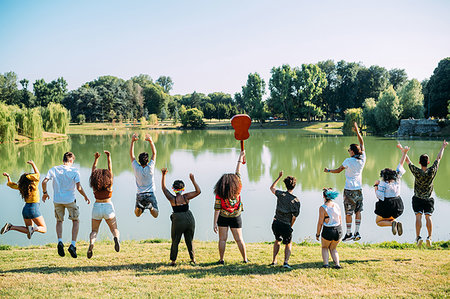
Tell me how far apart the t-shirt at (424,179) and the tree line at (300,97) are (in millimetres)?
44532

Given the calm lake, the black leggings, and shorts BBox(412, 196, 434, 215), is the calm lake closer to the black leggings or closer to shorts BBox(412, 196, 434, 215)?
shorts BBox(412, 196, 434, 215)

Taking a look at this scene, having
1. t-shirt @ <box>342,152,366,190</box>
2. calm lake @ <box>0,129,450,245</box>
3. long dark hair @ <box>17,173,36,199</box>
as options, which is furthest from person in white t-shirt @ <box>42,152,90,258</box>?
t-shirt @ <box>342,152,366,190</box>

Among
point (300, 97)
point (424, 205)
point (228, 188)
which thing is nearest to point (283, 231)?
point (228, 188)

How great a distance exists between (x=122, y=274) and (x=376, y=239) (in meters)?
6.81

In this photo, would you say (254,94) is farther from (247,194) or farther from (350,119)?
(247,194)

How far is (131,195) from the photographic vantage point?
49.2 feet

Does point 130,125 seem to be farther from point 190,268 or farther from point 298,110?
point 190,268

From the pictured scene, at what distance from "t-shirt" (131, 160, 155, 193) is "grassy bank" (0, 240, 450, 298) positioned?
1180 millimetres

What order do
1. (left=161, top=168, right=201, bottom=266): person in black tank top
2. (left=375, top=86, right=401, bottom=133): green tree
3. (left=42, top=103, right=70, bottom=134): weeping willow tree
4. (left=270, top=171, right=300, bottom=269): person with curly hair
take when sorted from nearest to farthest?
(left=270, top=171, right=300, bottom=269): person with curly hair → (left=161, top=168, right=201, bottom=266): person in black tank top → (left=375, top=86, right=401, bottom=133): green tree → (left=42, top=103, right=70, bottom=134): weeping willow tree

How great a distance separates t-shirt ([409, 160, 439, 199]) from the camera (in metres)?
5.96

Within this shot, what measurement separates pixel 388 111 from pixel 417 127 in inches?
169

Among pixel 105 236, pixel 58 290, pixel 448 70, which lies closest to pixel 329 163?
pixel 105 236

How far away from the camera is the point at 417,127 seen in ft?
144

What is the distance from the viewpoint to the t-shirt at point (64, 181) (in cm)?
568
